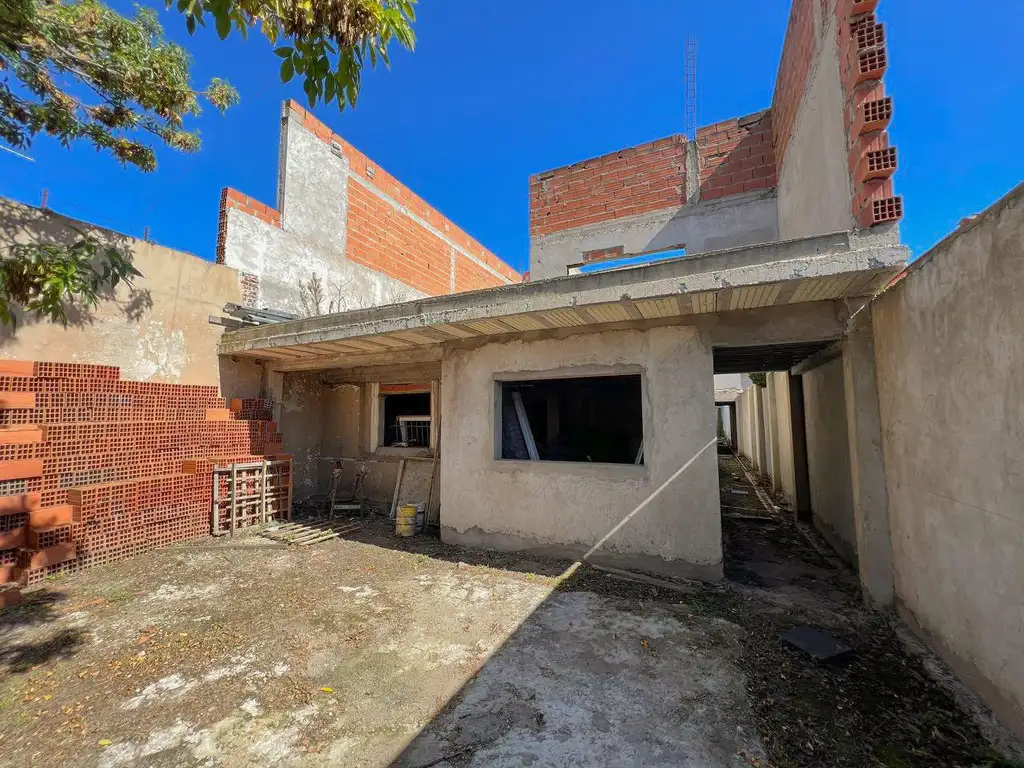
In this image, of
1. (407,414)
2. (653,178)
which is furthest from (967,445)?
(407,414)

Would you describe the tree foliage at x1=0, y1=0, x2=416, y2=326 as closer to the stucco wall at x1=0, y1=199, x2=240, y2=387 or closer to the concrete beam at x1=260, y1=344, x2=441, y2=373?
the stucco wall at x1=0, y1=199, x2=240, y2=387

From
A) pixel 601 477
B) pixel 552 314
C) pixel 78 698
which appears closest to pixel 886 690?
pixel 601 477

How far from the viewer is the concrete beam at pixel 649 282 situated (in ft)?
10.6

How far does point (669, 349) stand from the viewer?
4699 mm

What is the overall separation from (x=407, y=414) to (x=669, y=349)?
561cm

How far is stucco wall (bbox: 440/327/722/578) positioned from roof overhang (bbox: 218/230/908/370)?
0.32 metres

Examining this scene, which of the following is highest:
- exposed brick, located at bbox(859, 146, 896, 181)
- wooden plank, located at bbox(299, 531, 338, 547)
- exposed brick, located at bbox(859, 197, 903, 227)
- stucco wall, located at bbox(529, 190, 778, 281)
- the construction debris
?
stucco wall, located at bbox(529, 190, 778, 281)

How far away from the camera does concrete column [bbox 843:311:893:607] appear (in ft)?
12.5

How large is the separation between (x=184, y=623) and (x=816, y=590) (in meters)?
6.18

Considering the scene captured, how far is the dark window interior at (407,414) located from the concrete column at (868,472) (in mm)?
6541

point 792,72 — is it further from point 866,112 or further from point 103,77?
point 103,77

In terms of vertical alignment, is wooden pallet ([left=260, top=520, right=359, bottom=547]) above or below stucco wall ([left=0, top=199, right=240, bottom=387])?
below

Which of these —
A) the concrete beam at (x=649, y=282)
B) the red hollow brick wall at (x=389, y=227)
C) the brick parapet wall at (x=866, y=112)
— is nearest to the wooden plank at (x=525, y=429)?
the concrete beam at (x=649, y=282)

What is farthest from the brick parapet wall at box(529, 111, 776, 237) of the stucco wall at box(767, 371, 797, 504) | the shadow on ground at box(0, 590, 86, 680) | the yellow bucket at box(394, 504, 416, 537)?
the shadow on ground at box(0, 590, 86, 680)
